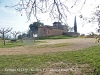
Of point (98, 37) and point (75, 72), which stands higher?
point (98, 37)

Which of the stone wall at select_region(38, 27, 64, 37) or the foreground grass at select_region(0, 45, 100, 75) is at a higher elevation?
the stone wall at select_region(38, 27, 64, 37)

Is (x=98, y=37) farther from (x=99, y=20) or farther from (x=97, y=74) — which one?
(x=97, y=74)

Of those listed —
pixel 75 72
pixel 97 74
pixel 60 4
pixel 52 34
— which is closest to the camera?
pixel 60 4

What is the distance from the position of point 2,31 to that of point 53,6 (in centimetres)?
2245

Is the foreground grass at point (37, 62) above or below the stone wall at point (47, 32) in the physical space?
below

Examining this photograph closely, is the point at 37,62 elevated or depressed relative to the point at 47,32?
depressed

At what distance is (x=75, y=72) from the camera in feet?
18.7

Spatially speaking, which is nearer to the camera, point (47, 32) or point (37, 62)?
point (37, 62)

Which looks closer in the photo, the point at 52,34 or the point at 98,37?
the point at 98,37

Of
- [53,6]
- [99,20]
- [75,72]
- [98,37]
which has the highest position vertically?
[53,6]

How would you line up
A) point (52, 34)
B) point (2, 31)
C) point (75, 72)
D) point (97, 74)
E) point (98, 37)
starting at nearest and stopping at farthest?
point (98, 37) → point (97, 74) → point (75, 72) → point (2, 31) → point (52, 34)

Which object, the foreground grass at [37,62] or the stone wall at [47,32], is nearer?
the foreground grass at [37,62]

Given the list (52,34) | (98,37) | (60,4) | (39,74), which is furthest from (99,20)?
(52,34)

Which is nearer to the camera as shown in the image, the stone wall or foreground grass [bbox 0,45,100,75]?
foreground grass [bbox 0,45,100,75]
